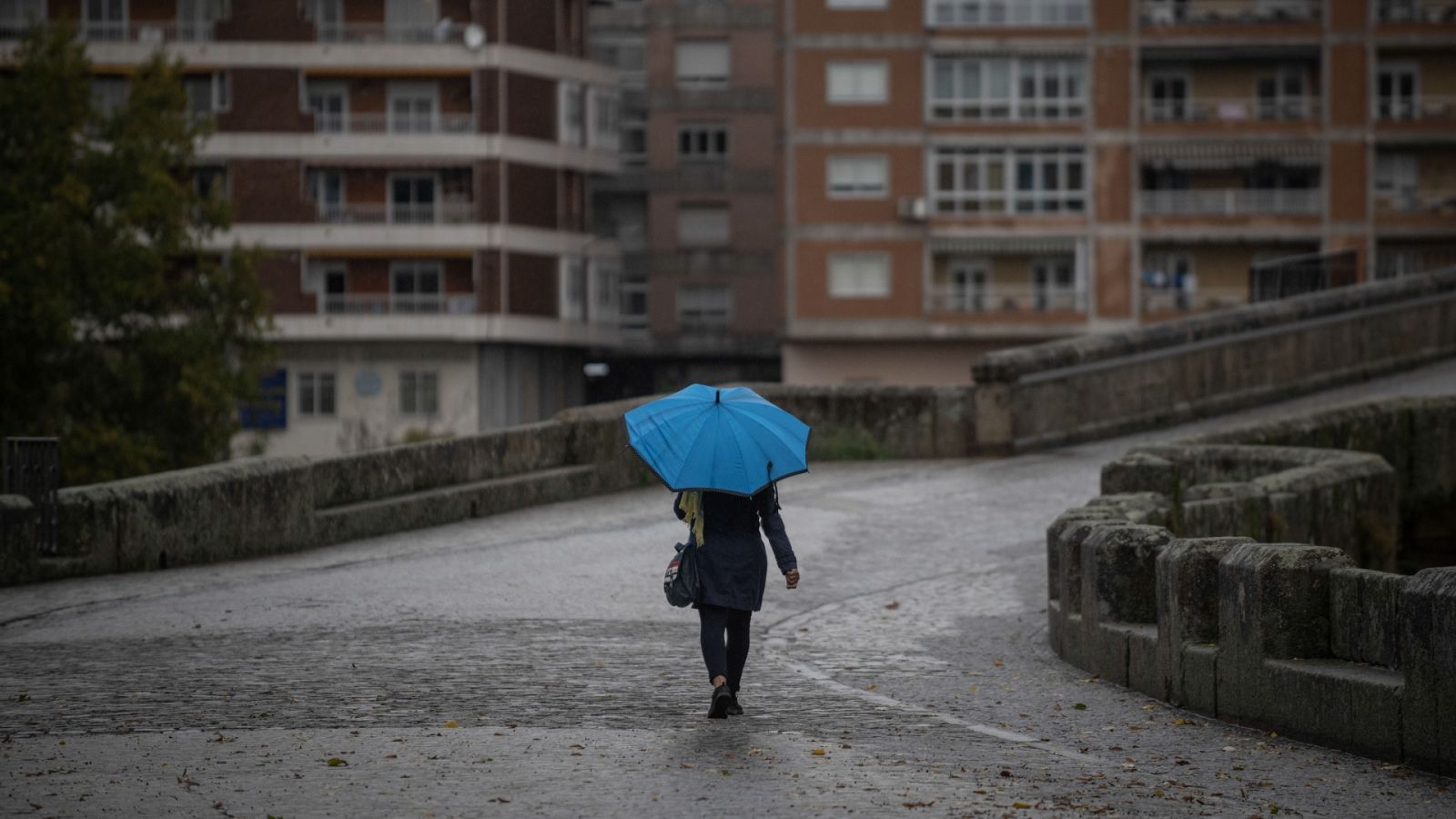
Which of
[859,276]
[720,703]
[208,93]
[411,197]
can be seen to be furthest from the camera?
[859,276]

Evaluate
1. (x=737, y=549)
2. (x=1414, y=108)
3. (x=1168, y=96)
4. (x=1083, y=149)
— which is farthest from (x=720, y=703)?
(x=1414, y=108)

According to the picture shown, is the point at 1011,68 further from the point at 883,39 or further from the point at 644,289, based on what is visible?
the point at 644,289

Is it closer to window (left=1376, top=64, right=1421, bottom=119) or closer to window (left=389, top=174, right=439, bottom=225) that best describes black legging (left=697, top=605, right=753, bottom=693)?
window (left=389, top=174, right=439, bottom=225)

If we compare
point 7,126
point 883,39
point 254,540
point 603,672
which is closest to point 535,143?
point 883,39

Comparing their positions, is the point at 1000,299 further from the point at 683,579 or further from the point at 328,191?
the point at 683,579

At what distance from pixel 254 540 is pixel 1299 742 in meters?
11.0

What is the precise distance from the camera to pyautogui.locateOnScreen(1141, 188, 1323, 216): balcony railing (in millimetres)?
57750

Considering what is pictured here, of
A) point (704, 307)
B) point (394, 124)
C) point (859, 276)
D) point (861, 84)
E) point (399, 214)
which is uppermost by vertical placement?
point (861, 84)

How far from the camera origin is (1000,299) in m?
58.7

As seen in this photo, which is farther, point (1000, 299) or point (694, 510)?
point (1000, 299)

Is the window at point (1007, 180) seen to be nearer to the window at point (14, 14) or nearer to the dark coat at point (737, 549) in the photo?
the window at point (14, 14)

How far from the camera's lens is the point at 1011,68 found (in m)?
57.5

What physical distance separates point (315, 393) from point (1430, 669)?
5024cm

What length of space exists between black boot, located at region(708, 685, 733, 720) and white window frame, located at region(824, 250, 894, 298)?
158 feet
